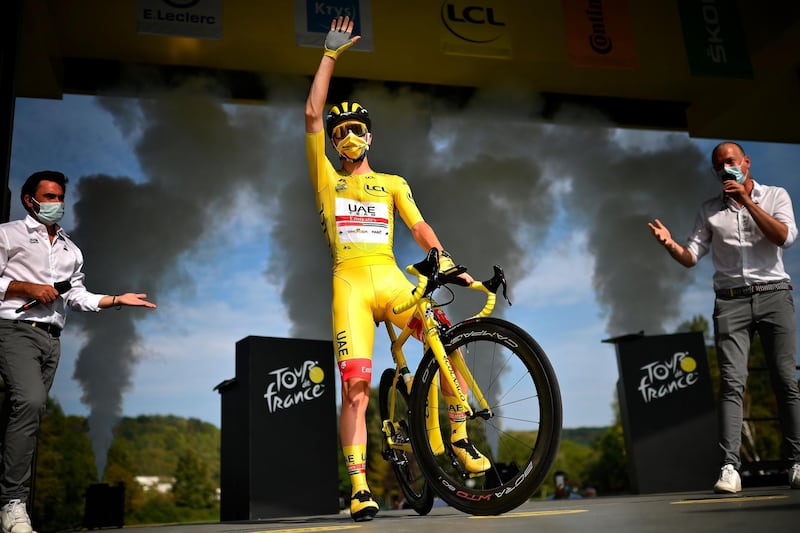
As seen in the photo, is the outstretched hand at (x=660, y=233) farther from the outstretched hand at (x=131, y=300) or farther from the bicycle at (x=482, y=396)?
the outstretched hand at (x=131, y=300)

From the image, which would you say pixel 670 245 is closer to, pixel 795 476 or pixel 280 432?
pixel 795 476

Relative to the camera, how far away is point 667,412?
5.49 m

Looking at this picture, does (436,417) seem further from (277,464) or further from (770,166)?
(770,166)

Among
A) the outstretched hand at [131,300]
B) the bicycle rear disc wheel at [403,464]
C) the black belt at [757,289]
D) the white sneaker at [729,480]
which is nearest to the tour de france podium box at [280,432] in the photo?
the bicycle rear disc wheel at [403,464]

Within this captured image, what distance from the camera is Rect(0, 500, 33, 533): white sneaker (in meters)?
2.46

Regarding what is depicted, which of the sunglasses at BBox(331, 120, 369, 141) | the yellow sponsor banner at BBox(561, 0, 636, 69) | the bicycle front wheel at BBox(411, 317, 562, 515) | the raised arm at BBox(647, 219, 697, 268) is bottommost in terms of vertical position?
the bicycle front wheel at BBox(411, 317, 562, 515)

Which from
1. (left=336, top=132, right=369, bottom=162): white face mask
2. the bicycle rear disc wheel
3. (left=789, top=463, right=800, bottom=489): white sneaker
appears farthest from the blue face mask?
the bicycle rear disc wheel

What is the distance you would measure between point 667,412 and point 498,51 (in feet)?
10.8

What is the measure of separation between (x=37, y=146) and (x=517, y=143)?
8.57 m

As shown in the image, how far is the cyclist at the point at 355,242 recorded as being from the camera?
9.16ft

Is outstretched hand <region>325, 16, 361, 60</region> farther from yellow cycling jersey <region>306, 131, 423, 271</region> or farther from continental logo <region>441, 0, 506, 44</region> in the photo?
continental logo <region>441, 0, 506, 44</region>

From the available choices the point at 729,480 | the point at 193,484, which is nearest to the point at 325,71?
the point at 729,480

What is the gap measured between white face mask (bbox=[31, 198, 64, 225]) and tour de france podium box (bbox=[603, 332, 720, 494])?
4.28 meters

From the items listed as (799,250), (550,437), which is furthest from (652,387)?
(799,250)
